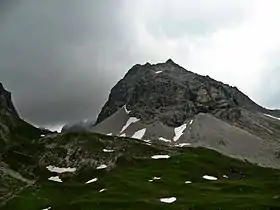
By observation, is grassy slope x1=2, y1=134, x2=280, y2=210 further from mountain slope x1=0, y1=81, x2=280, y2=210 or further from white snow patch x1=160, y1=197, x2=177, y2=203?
white snow patch x1=160, y1=197, x2=177, y2=203

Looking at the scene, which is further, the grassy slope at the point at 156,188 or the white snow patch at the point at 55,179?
the white snow patch at the point at 55,179

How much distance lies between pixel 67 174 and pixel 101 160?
14977mm

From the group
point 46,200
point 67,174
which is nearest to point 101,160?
point 67,174

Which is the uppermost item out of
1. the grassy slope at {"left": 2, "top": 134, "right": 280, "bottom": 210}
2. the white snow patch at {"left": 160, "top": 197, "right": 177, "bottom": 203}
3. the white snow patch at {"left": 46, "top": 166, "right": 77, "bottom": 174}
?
the white snow patch at {"left": 46, "top": 166, "right": 77, "bottom": 174}

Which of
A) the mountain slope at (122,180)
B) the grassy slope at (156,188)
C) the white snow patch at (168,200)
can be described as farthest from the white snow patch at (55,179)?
the white snow patch at (168,200)

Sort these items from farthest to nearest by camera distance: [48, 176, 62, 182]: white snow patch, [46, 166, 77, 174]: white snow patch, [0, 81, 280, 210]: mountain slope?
[46, 166, 77, 174]: white snow patch
[48, 176, 62, 182]: white snow patch
[0, 81, 280, 210]: mountain slope

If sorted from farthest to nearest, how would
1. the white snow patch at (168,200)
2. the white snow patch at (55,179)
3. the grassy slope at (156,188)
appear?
the white snow patch at (55,179) < the white snow patch at (168,200) < the grassy slope at (156,188)

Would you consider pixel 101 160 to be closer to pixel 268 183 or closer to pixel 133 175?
pixel 133 175

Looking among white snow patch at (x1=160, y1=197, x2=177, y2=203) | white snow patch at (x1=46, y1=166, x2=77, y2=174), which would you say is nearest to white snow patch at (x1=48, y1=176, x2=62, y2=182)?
white snow patch at (x1=46, y1=166, x2=77, y2=174)

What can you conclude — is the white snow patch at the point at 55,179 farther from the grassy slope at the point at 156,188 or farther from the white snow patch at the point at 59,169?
the white snow patch at the point at 59,169

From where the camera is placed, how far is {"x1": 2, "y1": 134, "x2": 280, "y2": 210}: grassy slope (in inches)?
3519

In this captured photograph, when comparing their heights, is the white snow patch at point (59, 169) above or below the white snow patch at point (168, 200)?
above

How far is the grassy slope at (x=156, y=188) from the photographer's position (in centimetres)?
8938

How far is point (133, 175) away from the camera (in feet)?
457
